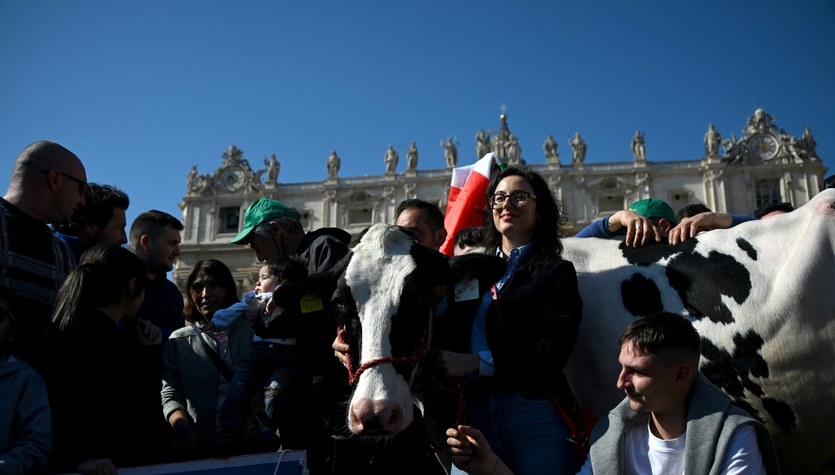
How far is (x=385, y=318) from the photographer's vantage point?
2500 millimetres

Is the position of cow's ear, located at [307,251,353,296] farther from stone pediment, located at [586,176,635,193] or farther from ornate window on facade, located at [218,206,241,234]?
ornate window on facade, located at [218,206,241,234]

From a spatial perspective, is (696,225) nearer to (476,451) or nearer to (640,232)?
(640,232)

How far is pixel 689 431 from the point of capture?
2277 millimetres

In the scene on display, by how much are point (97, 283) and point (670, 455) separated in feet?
9.07

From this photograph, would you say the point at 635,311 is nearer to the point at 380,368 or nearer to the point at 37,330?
the point at 380,368

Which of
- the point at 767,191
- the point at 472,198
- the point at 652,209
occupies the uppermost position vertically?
the point at 767,191

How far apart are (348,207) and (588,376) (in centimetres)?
4116

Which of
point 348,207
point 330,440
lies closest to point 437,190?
point 348,207

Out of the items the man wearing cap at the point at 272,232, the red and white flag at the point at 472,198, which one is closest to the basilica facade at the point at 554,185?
the red and white flag at the point at 472,198

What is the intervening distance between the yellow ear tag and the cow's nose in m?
0.73

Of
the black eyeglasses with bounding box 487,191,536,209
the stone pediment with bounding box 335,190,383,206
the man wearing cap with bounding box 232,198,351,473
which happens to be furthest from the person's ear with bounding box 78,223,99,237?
the stone pediment with bounding box 335,190,383,206

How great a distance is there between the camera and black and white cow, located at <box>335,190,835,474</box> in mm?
2500

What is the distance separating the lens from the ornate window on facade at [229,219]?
44.4 metres

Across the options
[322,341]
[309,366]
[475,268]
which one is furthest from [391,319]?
[309,366]
